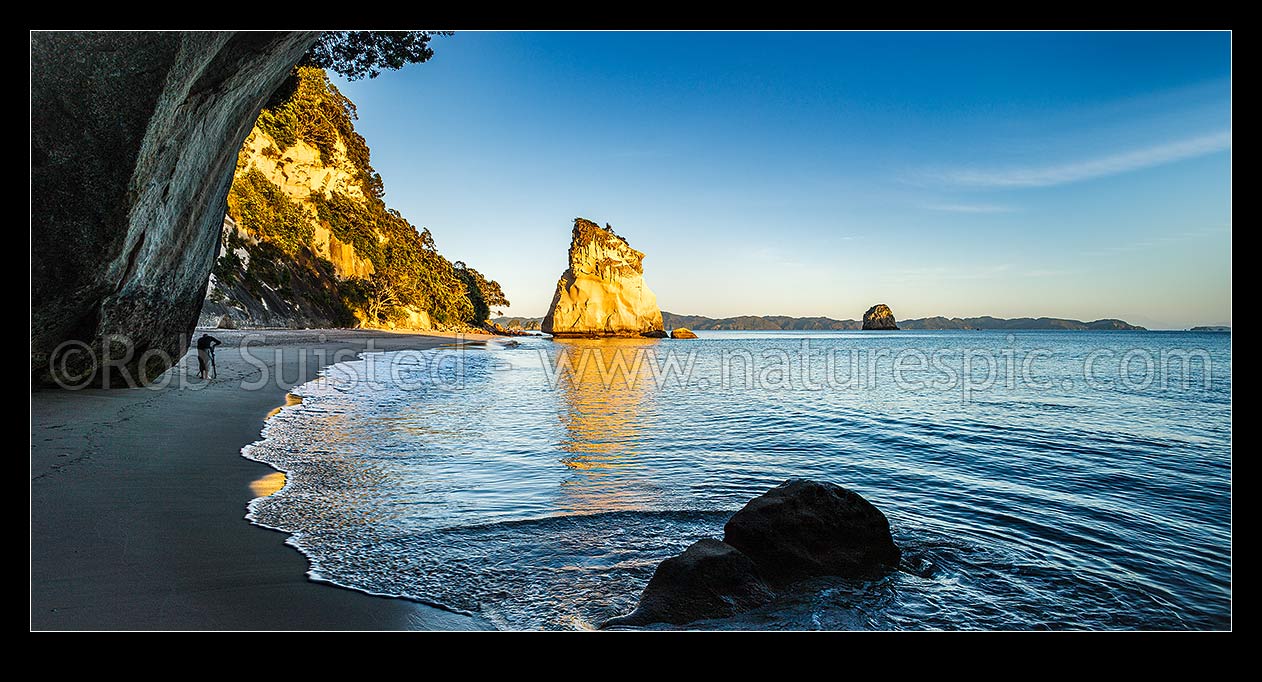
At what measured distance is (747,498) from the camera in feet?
23.6

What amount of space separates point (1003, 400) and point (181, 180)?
69.4 ft

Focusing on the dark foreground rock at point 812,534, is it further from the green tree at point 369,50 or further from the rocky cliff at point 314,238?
the rocky cliff at point 314,238

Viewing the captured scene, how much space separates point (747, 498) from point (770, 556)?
8.38 feet

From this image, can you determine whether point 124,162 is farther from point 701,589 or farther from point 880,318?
point 880,318

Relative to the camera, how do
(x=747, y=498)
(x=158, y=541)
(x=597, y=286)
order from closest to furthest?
(x=158, y=541) < (x=747, y=498) < (x=597, y=286)

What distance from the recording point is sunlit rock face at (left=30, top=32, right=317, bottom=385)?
19.0 ft

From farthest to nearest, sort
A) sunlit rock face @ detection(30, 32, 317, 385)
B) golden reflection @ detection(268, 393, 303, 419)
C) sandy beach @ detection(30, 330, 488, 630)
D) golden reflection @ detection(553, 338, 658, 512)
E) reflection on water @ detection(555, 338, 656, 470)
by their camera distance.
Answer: golden reflection @ detection(268, 393, 303, 419) → reflection on water @ detection(555, 338, 656, 470) → golden reflection @ detection(553, 338, 658, 512) → sunlit rock face @ detection(30, 32, 317, 385) → sandy beach @ detection(30, 330, 488, 630)

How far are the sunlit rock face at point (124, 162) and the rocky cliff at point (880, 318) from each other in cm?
17024

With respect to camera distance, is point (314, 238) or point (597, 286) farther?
point (597, 286)

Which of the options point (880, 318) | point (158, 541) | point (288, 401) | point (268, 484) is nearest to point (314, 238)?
point (288, 401)

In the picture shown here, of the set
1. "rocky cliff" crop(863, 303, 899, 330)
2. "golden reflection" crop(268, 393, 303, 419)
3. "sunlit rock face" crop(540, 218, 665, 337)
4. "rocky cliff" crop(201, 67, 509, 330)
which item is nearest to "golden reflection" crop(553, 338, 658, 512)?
"golden reflection" crop(268, 393, 303, 419)

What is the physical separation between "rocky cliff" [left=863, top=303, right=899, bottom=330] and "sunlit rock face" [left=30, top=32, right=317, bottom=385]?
559 feet

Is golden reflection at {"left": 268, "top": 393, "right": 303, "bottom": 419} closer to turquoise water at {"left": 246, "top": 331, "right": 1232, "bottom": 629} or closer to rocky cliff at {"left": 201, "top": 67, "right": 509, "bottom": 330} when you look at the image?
turquoise water at {"left": 246, "top": 331, "right": 1232, "bottom": 629}

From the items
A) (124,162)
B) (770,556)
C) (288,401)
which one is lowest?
(770,556)
